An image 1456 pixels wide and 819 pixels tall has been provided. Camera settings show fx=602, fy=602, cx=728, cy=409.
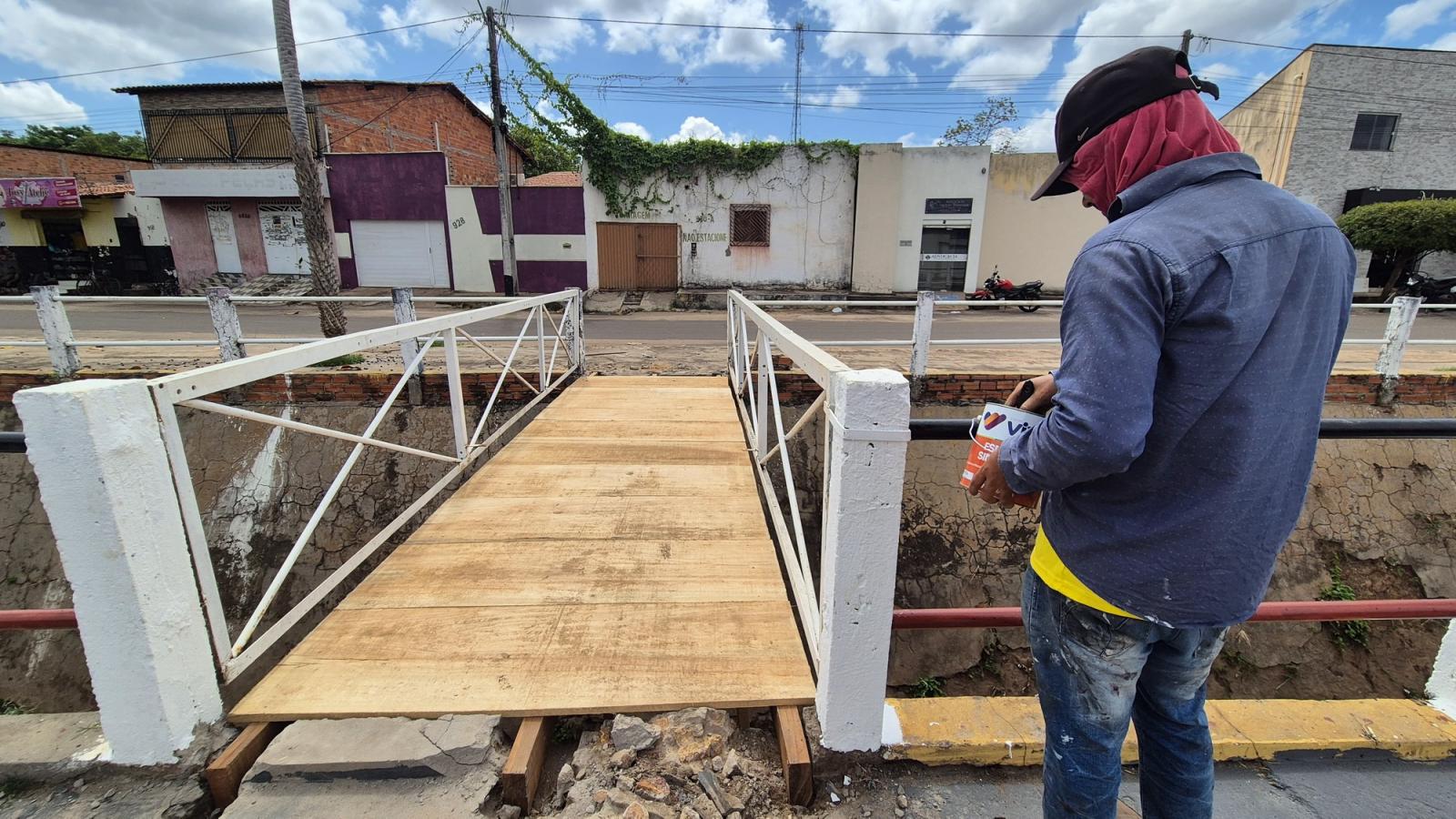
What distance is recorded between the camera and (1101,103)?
1090 mm

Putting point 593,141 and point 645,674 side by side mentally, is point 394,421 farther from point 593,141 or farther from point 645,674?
point 593,141

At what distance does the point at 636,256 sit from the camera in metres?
16.3

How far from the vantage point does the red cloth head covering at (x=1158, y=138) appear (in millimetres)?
1027

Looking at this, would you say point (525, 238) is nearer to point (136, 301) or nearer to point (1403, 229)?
point (136, 301)

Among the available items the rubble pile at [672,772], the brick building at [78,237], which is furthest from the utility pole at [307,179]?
the brick building at [78,237]

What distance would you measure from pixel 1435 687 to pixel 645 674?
227cm

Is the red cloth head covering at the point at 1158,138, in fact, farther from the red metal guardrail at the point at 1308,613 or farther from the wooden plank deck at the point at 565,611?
the wooden plank deck at the point at 565,611

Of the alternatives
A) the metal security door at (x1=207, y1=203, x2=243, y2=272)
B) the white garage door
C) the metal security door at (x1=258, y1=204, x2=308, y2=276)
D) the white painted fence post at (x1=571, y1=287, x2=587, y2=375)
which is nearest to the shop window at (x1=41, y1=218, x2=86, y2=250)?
the metal security door at (x1=207, y1=203, x2=243, y2=272)

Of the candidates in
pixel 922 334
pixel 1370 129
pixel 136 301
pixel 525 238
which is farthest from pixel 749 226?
pixel 1370 129

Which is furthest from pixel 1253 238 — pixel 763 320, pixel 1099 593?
pixel 763 320

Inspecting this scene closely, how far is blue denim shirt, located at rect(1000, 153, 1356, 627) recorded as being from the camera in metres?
0.91

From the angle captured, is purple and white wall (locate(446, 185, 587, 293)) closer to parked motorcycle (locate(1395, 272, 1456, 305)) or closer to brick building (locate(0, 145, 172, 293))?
brick building (locate(0, 145, 172, 293))

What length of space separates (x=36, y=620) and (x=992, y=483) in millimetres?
2370

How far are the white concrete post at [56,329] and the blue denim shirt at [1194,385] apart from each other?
25.0 ft
